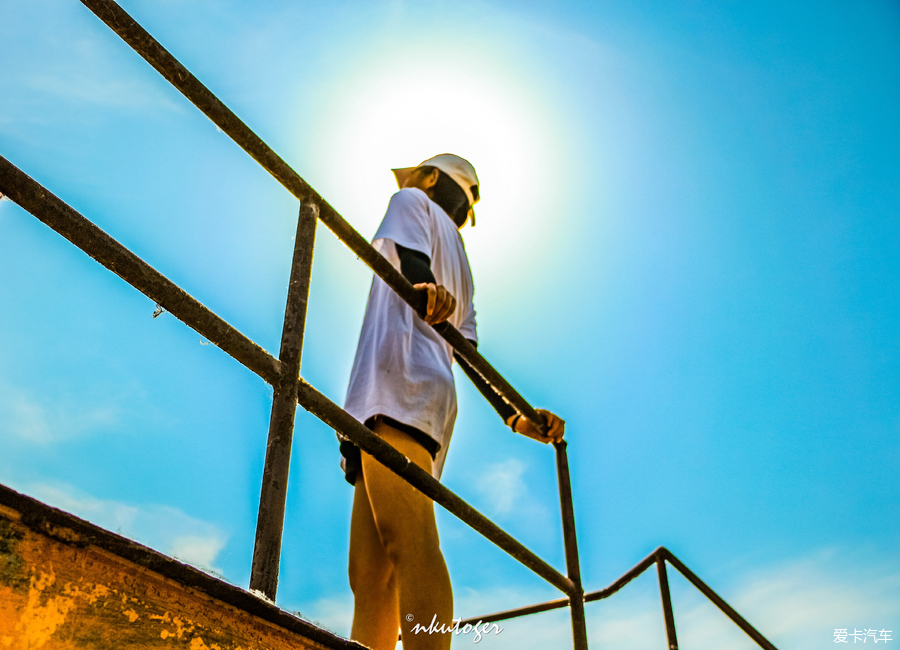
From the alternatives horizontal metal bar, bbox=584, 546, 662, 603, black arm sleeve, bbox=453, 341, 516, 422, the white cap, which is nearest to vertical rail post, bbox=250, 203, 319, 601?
black arm sleeve, bbox=453, 341, 516, 422

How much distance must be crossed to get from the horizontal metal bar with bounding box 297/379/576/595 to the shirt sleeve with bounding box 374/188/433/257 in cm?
76

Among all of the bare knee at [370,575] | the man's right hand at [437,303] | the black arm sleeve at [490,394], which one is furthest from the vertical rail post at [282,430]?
the black arm sleeve at [490,394]

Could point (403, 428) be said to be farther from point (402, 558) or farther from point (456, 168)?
point (456, 168)

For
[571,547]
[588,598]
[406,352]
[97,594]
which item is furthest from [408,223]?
[588,598]

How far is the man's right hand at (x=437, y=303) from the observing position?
1.60 m

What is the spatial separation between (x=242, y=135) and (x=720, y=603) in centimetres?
265

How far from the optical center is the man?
1414mm

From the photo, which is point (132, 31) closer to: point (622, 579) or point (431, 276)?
point (431, 276)

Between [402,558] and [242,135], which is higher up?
[242,135]

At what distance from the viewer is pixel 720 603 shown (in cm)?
278

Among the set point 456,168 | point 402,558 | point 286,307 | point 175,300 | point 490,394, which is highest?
point 456,168

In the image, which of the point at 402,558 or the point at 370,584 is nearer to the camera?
the point at 402,558

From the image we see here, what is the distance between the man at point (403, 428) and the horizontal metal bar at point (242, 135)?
11 cm

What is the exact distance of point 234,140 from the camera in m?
1.25
